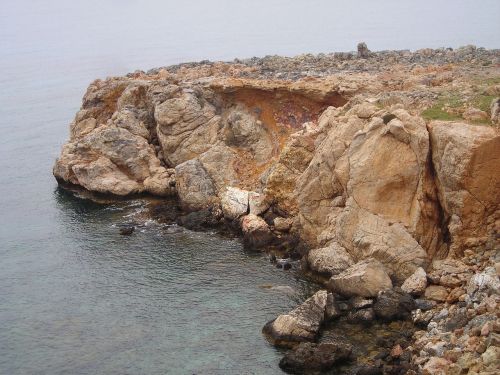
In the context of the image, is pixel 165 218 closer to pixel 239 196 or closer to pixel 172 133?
pixel 239 196

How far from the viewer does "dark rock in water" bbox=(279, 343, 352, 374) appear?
105 ft

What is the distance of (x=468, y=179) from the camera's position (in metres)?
36.5

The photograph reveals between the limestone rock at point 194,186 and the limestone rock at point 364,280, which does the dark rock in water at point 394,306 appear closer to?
the limestone rock at point 364,280

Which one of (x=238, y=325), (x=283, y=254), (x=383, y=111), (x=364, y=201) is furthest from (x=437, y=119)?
(x=238, y=325)

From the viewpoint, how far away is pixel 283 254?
47.2 meters

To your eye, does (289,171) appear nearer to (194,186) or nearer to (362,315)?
(194,186)

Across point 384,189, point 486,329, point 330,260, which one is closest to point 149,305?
point 330,260

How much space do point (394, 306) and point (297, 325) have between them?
6062mm

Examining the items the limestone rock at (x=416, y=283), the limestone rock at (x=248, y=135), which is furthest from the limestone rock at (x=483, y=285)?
the limestone rock at (x=248, y=135)

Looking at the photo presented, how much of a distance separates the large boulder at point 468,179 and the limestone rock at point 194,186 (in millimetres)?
24487

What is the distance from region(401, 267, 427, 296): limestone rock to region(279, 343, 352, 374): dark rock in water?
22.3ft

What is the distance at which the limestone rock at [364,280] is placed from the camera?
124 ft

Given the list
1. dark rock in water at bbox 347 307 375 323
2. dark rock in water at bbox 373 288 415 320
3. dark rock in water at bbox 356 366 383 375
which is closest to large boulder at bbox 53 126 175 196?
dark rock in water at bbox 347 307 375 323

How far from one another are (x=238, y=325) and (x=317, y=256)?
29.7 feet
